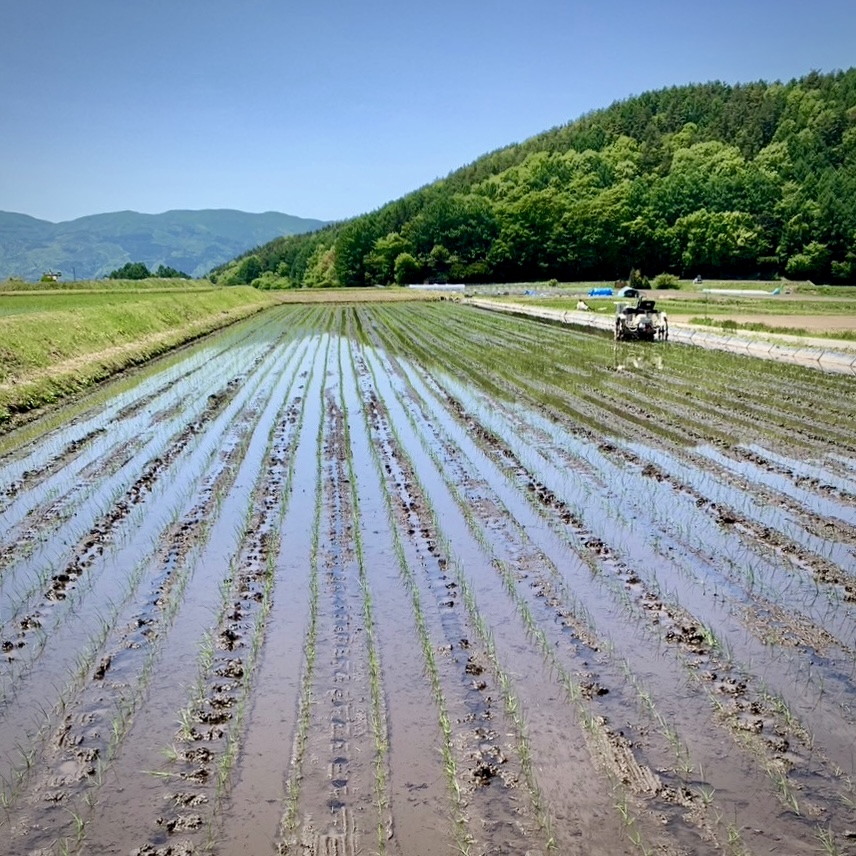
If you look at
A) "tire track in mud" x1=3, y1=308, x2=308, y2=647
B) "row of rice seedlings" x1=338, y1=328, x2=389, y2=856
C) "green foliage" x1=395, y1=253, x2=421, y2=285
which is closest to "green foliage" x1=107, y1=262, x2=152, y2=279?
"green foliage" x1=395, y1=253, x2=421, y2=285

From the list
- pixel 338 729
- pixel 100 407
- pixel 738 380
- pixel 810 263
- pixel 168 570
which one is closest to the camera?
pixel 338 729

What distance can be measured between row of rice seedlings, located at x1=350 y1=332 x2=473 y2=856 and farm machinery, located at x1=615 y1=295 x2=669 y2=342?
1822 centimetres

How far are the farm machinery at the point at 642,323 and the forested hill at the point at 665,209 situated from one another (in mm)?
55573

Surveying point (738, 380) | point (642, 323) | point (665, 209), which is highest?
point (665, 209)

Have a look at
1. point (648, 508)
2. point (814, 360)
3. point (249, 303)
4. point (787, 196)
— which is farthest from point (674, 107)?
point (648, 508)

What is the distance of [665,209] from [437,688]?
86.6 metres

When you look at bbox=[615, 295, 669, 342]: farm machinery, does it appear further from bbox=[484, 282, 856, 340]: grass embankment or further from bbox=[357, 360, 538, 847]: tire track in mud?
bbox=[357, 360, 538, 847]: tire track in mud

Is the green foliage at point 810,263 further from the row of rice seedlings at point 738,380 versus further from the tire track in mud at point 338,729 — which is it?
the tire track in mud at point 338,729

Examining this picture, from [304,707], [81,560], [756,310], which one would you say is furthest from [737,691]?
[756,310]

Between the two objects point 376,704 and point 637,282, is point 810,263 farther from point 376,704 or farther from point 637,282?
point 376,704

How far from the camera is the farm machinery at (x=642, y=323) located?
24.2 meters

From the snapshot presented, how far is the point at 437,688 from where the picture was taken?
429cm

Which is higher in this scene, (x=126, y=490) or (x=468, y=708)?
(x=126, y=490)

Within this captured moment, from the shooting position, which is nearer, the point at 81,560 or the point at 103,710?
the point at 103,710
